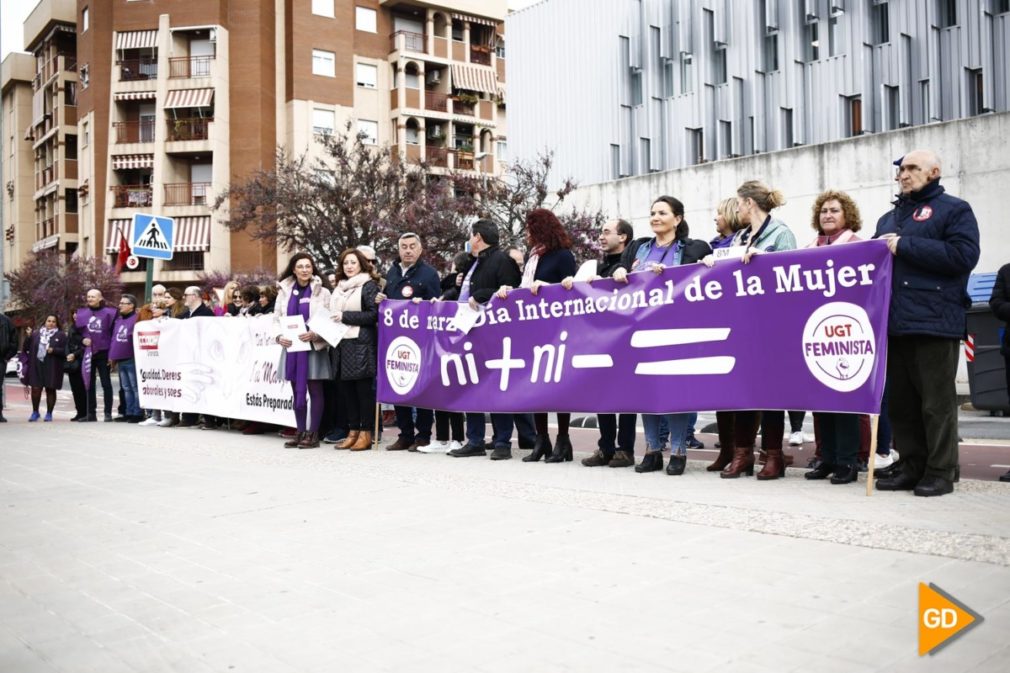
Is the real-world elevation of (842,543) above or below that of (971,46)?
below

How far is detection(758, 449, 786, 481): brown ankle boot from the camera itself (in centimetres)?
751

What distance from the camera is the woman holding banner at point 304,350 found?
11.3 m

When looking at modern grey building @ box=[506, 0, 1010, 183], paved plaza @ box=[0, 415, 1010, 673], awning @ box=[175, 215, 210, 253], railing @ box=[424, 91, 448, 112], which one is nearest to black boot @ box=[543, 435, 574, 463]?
paved plaza @ box=[0, 415, 1010, 673]

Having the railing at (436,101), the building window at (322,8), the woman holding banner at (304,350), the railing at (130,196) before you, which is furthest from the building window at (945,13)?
the railing at (130,196)

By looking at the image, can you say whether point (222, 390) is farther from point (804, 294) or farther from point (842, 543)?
point (842, 543)

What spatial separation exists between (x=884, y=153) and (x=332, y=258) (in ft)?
62.4

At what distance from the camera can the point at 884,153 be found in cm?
2719

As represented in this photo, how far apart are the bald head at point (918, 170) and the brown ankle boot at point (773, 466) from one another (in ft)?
7.11

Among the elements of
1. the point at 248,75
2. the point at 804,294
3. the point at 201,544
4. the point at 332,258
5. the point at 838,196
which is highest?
the point at 248,75

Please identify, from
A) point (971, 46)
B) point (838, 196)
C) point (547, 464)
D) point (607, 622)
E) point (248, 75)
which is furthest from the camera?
point (248, 75)

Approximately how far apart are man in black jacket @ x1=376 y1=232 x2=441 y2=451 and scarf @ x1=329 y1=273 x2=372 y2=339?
10.7 inches

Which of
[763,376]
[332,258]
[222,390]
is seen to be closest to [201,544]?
[763,376]

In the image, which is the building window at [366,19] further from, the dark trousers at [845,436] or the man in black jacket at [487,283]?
the dark trousers at [845,436]

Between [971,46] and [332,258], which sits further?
[332,258]
